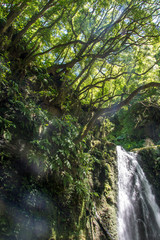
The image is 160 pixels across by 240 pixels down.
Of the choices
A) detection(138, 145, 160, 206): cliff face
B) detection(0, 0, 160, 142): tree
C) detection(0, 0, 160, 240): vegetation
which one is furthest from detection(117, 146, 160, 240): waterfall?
detection(0, 0, 160, 142): tree

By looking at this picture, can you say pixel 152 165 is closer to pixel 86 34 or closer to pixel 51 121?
pixel 51 121

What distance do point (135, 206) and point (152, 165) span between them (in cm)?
337

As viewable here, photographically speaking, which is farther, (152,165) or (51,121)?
(152,165)

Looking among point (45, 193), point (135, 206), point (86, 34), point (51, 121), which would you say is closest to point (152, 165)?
point (135, 206)

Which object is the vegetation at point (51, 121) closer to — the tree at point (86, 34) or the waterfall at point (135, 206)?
the tree at point (86, 34)

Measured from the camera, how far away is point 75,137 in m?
4.76

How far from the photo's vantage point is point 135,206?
6.57 meters

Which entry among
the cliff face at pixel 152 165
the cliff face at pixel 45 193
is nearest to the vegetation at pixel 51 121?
the cliff face at pixel 45 193

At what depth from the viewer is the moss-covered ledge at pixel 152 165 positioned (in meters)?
8.07

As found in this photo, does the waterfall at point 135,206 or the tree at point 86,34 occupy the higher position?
the tree at point 86,34

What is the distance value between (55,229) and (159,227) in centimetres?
597

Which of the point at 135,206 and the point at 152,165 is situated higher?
the point at 152,165

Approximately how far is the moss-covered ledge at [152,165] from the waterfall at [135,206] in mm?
376

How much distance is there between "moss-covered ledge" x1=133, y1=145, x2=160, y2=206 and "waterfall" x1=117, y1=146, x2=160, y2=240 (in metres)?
0.38
